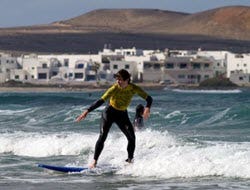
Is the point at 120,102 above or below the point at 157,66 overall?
above

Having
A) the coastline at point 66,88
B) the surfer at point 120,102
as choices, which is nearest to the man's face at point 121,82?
the surfer at point 120,102

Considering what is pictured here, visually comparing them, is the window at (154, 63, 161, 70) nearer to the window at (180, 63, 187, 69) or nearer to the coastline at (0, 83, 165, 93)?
the coastline at (0, 83, 165, 93)

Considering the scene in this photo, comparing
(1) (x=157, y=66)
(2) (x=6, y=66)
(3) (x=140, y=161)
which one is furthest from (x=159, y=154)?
(2) (x=6, y=66)

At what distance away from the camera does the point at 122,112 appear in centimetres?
1416

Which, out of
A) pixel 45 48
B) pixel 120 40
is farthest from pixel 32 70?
pixel 120 40

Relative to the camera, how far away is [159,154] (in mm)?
15273

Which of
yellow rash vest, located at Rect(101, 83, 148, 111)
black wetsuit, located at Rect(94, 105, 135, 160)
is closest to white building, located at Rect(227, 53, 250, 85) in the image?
black wetsuit, located at Rect(94, 105, 135, 160)

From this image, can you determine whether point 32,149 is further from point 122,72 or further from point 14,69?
point 14,69

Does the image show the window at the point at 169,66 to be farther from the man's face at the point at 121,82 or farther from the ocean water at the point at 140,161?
the man's face at the point at 121,82

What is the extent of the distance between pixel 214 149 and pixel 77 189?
351 cm

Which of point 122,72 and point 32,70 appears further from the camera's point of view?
point 32,70

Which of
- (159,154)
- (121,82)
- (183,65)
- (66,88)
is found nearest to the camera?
(121,82)

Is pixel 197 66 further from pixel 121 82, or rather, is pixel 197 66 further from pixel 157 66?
pixel 121 82

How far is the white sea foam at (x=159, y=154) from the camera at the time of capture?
46.5 feet
